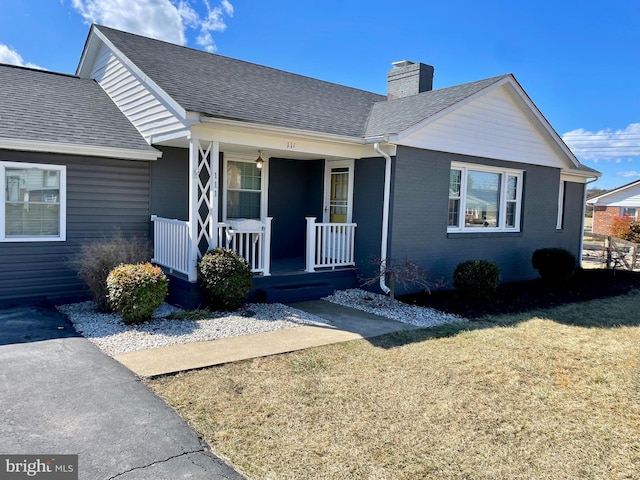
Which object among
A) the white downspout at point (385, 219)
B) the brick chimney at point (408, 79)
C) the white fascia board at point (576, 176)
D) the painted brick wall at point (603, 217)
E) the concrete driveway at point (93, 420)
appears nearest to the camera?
the concrete driveway at point (93, 420)

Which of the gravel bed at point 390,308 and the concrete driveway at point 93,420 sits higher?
the gravel bed at point 390,308

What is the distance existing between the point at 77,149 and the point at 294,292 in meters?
4.59

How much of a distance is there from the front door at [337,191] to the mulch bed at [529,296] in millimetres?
2417

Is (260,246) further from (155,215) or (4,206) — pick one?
(4,206)

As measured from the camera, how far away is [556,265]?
459 inches

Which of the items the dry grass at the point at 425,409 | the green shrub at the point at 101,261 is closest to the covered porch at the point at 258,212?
the green shrub at the point at 101,261

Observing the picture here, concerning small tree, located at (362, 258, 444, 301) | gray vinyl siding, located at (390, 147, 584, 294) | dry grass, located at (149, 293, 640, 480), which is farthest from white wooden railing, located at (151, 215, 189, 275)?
gray vinyl siding, located at (390, 147, 584, 294)

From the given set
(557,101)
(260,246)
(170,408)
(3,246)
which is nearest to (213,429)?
(170,408)

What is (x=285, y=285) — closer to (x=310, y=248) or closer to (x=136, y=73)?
(x=310, y=248)

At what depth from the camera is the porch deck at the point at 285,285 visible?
815cm

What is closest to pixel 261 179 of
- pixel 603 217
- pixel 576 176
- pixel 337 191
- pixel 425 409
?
pixel 337 191

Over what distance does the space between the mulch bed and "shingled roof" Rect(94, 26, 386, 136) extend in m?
3.84

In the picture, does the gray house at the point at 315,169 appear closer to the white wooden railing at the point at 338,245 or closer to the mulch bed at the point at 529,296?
the white wooden railing at the point at 338,245

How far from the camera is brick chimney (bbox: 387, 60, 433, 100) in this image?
1351cm
